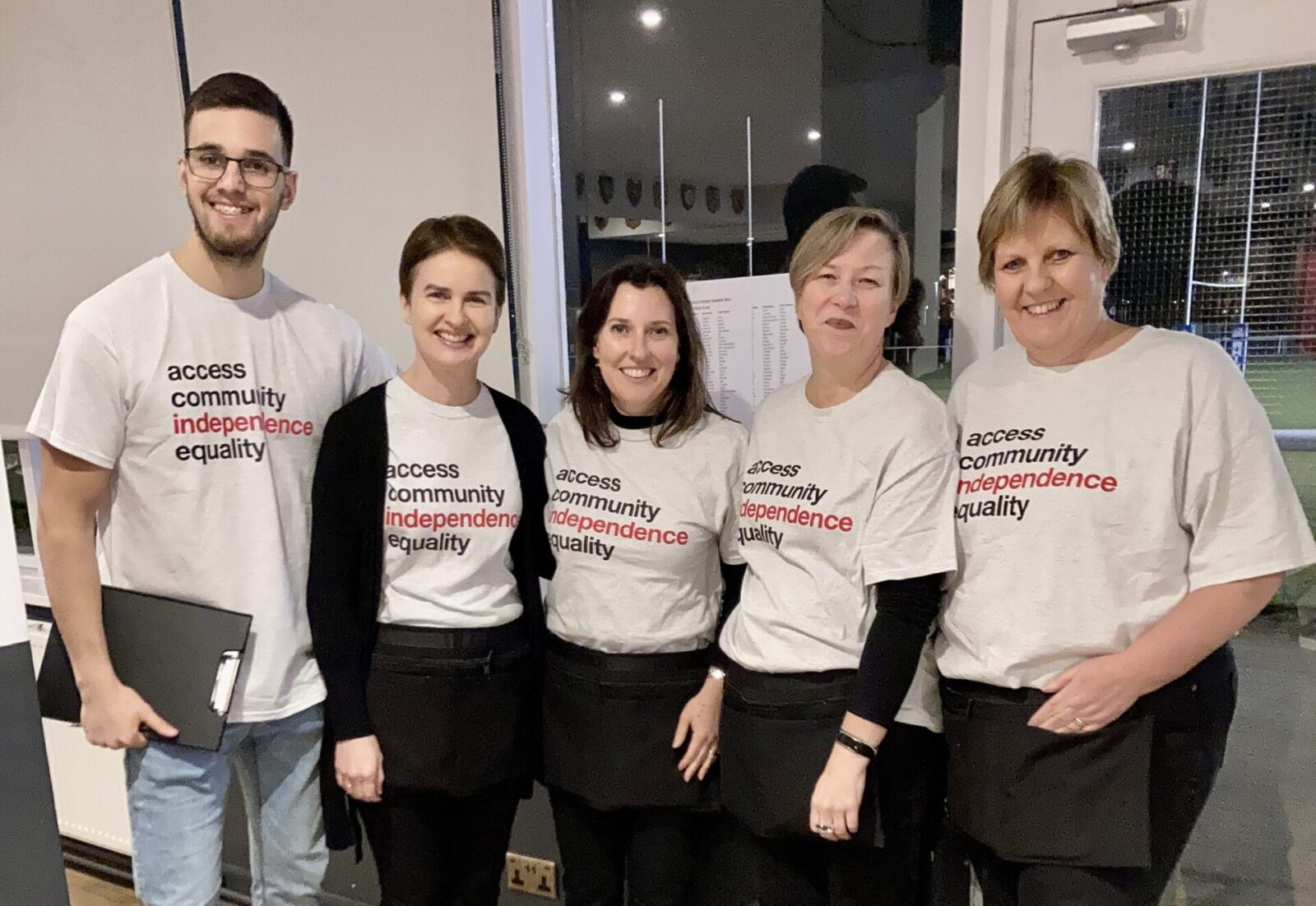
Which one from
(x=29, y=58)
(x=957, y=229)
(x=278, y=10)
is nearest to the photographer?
(x=957, y=229)

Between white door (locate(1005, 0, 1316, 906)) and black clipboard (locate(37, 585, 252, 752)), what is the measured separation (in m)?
1.59

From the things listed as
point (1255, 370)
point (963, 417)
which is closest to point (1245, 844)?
point (1255, 370)

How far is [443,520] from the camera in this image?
1.35 meters

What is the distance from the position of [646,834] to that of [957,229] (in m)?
1.23

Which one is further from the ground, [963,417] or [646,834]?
[963,417]

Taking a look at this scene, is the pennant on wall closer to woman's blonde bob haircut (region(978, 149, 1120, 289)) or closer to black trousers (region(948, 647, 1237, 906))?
Result: woman's blonde bob haircut (region(978, 149, 1120, 289))

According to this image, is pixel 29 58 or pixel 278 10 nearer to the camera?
pixel 278 10

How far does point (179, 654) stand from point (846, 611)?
101 centimetres

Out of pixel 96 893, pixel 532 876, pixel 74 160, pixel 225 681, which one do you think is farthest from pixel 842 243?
pixel 96 893

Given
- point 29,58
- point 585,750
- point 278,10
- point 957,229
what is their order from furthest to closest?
point 29,58 < point 278,10 < point 957,229 < point 585,750

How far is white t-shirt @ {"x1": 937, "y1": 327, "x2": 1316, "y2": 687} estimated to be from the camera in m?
1.04

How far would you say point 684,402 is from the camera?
142 cm

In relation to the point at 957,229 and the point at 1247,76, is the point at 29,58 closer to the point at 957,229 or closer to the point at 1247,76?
the point at 957,229

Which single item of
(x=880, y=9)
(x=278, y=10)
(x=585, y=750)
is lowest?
(x=585, y=750)
